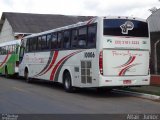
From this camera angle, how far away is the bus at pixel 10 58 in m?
29.1

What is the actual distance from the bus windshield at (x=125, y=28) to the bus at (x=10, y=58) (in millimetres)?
13203

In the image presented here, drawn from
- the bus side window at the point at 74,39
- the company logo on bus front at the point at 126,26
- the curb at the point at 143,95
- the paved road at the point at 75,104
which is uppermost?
the company logo on bus front at the point at 126,26

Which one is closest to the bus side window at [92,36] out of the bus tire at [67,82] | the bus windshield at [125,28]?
the bus windshield at [125,28]

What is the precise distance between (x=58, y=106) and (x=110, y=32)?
14.5 ft

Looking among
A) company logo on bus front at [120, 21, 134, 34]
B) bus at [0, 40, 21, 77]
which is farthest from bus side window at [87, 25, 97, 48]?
bus at [0, 40, 21, 77]

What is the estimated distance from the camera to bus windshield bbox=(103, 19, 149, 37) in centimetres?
1658

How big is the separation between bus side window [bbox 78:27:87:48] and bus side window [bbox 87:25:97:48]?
15.2 inches

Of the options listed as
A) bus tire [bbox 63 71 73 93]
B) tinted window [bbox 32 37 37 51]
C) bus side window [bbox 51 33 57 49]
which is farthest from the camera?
tinted window [bbox 32 37 37 51]

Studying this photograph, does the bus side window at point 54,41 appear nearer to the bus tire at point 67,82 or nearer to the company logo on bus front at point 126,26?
the bus tire at point 67,82

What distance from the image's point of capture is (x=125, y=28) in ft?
55.3

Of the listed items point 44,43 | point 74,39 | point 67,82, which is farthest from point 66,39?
point 44,43

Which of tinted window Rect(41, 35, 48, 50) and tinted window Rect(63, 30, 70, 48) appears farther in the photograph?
tinted window Rect(41, 35, 48, 50)

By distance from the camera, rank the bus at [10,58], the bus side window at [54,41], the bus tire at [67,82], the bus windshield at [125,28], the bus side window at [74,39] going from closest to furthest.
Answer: the bus windshield at [125,28]
the bus side window at [74,39]
the bus tire at [67,82]
the bus side window at [54,41]
the bus at [10,58]

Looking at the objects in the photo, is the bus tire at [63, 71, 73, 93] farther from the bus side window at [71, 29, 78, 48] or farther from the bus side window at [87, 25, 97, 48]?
the bus side window at [87, 25, 97, 48]
